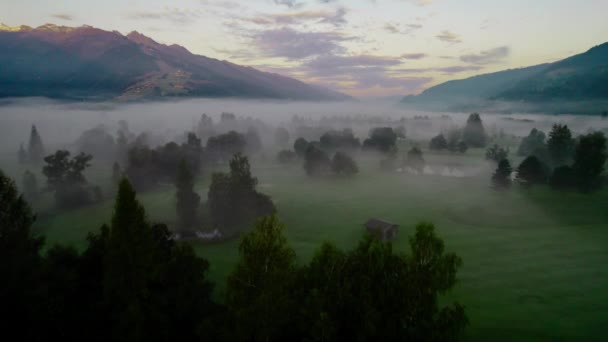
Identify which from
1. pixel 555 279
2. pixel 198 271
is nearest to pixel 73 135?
pixel 198 271

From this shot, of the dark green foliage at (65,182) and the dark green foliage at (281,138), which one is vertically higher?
the dark green foliage at (281,138)

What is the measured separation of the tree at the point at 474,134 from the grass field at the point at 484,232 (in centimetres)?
5783

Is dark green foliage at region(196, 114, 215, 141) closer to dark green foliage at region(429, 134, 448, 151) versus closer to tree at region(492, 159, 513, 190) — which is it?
dark green foliage at region(429, 134, 448, 151)

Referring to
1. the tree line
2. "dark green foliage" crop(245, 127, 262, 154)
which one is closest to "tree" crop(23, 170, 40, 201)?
the tree line

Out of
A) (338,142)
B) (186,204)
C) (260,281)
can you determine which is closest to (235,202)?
(186,204)

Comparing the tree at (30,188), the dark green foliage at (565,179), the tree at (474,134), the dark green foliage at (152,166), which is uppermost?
the tree at (474,134)

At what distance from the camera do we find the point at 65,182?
77.8 m

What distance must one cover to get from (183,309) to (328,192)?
56.9 meters

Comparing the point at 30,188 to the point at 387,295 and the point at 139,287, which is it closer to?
the point at 139,287

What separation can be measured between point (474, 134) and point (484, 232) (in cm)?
10858

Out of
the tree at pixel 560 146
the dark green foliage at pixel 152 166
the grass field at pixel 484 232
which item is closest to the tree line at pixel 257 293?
the grass field at pixel 484 232

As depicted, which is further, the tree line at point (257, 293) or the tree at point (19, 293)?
the tree at point (19, 293)

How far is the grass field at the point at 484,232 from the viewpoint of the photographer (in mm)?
29359

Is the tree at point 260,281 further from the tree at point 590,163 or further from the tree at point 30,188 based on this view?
the tree at point 30,188
